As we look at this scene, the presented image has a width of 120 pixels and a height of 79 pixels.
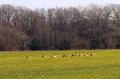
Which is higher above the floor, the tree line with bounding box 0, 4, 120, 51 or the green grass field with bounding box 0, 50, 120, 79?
the tree line with bounding box 0, 4, 120, 51

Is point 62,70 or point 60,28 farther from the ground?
point 60,28

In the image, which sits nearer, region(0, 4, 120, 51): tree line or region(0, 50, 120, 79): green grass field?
region(0, 50, 120, 79): green grass field

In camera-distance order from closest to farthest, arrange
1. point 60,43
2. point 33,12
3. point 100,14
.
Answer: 1. point 60,43
2. point 100,14
3. point 33,12

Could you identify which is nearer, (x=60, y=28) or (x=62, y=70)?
(x=62, y=70)

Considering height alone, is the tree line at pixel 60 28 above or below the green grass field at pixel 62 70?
above

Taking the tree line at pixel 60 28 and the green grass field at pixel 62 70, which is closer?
the green grass field at pixel 62 70

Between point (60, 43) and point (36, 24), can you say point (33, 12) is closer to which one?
point (36, 24)

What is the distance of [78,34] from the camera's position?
83.4m

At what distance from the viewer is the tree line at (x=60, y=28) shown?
76.1m

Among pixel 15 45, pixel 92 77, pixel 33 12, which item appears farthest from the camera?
pixel 33 12

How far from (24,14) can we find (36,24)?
22.3 ft

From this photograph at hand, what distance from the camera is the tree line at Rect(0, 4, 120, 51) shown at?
76125 mm

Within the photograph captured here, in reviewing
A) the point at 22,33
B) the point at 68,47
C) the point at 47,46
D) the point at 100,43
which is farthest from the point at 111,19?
the point at 22,33

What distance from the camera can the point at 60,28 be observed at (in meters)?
88.8
